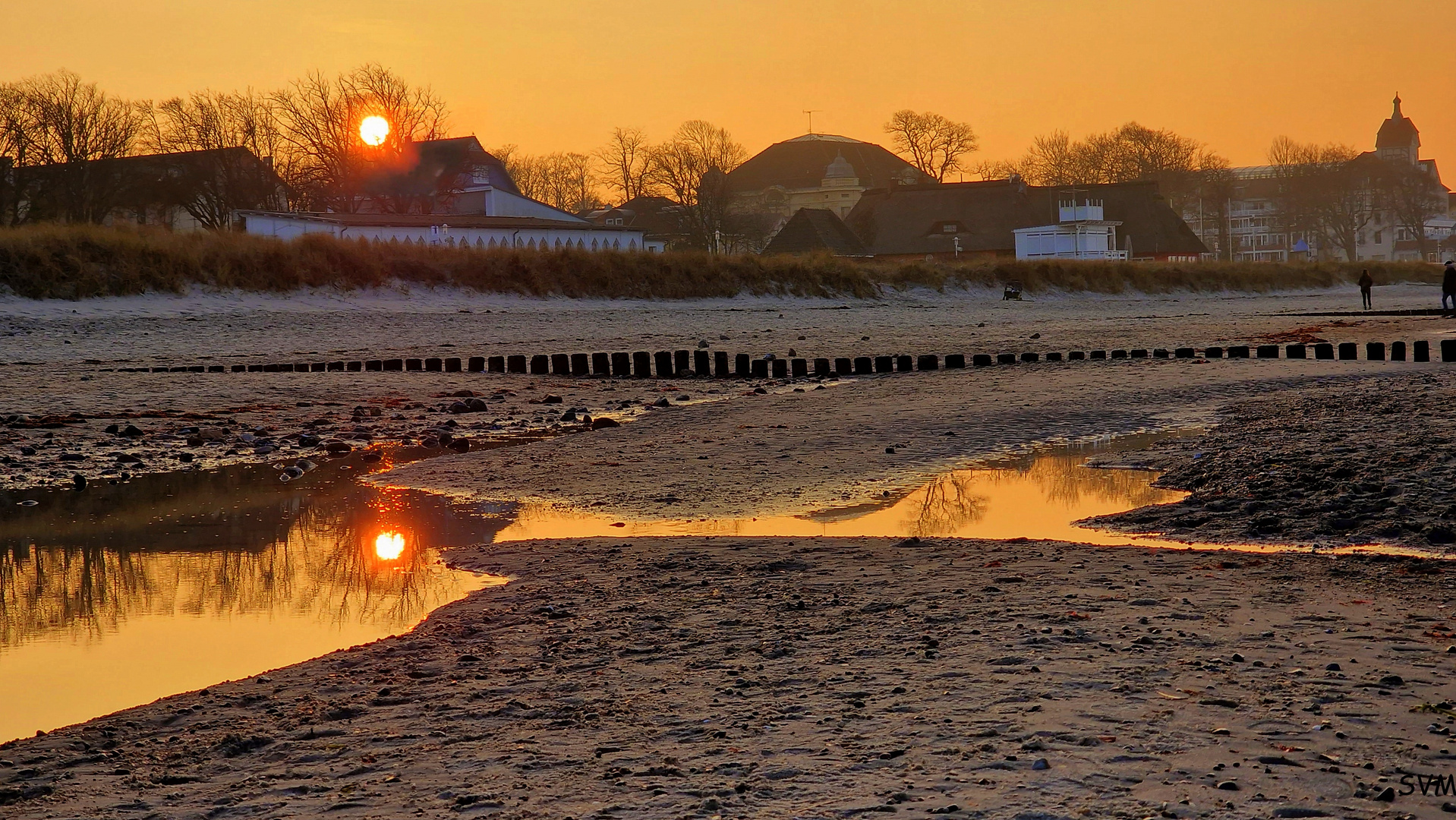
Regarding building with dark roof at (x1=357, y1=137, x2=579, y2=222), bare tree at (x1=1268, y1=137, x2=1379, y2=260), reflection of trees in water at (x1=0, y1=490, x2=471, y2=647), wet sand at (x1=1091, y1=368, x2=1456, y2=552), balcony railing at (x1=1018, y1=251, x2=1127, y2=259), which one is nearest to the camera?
reflection of trees in water at (x1=0, y1=490, x2=471, y2=647)

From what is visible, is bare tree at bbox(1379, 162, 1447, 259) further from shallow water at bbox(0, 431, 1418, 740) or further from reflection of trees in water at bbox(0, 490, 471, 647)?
reflection of trees in water at bbox(0, 490, 471, 647)

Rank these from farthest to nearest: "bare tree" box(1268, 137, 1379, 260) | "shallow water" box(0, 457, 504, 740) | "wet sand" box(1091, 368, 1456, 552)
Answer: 1. "bare tree" box(1268, 137, 1379, 260)
2. "wet sand" box(1091, 368, 1456, 552)
3. "shallow water" box(0, 457, 504, 740)

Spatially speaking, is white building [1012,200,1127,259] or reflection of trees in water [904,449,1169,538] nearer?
reflection of trees in water [904,449,1169,538]

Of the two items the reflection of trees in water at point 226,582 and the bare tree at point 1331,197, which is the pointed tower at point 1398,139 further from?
the reflection of trees in water at point 226,582

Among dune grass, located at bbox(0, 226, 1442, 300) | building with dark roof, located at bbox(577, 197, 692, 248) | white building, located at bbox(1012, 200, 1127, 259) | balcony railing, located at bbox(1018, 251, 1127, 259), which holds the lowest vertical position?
dune grass, located at bbox(0, 226, 1442, 300)

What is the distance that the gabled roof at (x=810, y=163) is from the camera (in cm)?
12794

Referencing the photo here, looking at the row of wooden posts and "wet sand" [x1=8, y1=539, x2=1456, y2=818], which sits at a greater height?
the row of wooden posts

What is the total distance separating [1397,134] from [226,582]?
668 feet

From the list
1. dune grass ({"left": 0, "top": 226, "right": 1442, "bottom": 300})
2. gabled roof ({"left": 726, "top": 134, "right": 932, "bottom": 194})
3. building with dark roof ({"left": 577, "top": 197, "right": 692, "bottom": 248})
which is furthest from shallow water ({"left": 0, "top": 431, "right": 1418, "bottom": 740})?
gabled roof ({"left": 726, "top": 134, "right": 932, "bottom": 194})

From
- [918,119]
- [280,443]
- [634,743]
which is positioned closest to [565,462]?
[280,443]

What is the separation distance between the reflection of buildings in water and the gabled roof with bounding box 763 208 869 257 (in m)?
66.2

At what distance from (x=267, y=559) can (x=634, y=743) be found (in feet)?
14.2

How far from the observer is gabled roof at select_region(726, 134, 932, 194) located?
127938 mm

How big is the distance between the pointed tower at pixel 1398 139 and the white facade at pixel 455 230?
471 ft
